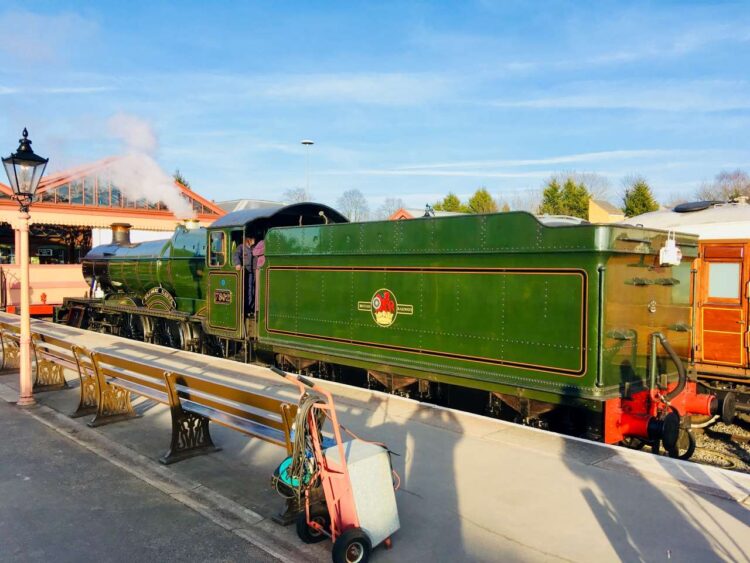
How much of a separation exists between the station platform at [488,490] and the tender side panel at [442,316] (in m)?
0.75

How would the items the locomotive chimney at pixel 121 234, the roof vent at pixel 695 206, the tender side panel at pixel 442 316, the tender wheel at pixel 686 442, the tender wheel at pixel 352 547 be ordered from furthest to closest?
the locomotive chimney at pixel 121 234 < the roof vent at pixel 695 206 < the tender wheel at pixel 686 442 < the tender side panel at pixel 442 316 < the tender wheel at pixel 352 547

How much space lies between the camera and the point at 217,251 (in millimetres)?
10664

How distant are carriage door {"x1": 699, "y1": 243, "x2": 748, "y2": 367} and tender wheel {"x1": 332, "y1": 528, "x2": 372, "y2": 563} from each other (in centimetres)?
700

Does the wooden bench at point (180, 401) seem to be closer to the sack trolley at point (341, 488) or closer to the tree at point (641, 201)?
the sack trolley at point (341, 488)

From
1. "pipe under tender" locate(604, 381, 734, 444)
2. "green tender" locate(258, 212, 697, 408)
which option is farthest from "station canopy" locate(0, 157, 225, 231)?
"pipe under tender" locate(604, 381, 734, 444)

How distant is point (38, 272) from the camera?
1994 cm

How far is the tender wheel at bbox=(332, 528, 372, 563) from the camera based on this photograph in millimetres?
3338

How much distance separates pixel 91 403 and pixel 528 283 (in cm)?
542

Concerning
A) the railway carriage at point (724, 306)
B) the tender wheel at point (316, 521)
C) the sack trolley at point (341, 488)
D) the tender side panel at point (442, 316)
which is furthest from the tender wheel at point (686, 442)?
the tender wheel at point (316, 521)

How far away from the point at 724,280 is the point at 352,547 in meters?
7.42

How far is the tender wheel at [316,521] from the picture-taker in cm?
380

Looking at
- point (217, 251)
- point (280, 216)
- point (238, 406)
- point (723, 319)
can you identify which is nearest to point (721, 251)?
point (723, 319)

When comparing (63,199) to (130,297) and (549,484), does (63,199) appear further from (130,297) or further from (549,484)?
(549,484)

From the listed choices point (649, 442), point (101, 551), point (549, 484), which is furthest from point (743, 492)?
point (101, 551)
